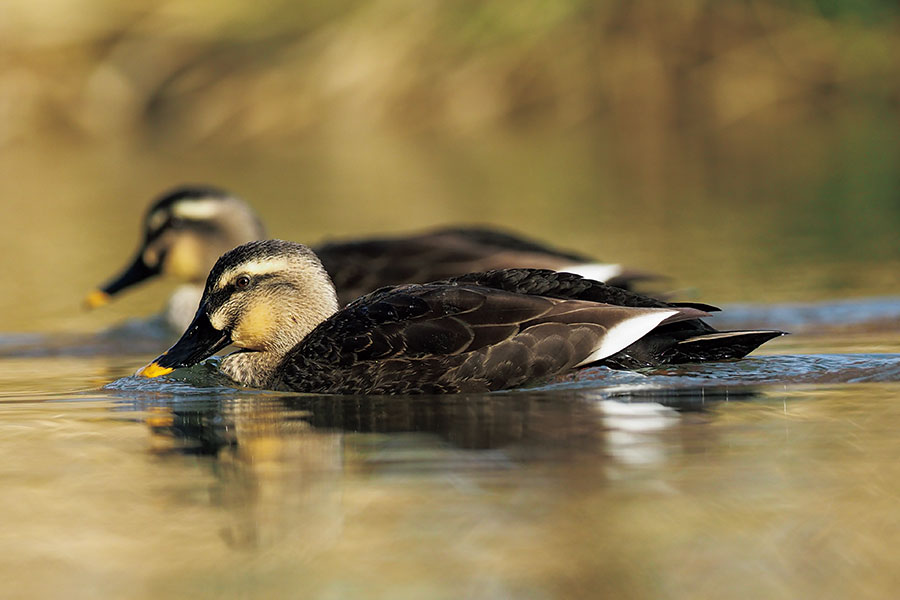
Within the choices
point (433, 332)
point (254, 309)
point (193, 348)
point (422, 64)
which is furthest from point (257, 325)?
point (422, 64)

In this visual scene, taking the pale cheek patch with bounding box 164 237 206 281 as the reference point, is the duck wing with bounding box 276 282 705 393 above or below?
below

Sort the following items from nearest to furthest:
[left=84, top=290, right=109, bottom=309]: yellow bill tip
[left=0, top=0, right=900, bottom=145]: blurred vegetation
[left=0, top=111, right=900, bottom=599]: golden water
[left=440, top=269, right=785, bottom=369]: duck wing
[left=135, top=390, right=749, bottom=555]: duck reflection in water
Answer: [left=0, top=111, right=900, bottom=599]: golden water, [left=135, top=390, right=749, bottom=555]: duck reflection in water, [left=440, top=269, right=785, bottom=369]: duck wing, [left=84, top=290, right=109, bottom=309]: yellow bill tip, [left=0, top=0, right=900, bottom=145]: blurred vegetation

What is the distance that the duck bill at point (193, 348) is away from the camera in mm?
7207

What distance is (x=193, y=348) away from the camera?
7.26 metres

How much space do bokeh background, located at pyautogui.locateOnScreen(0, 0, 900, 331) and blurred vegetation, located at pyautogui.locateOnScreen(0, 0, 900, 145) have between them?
0.13ft

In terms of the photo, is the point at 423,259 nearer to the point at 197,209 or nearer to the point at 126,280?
the point at 197,209

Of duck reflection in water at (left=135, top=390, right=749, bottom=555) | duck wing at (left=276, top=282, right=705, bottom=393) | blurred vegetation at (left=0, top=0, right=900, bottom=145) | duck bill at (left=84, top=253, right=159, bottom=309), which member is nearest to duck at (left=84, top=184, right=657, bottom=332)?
duck bill at (left=84, top=253, right=159, bottom=309)

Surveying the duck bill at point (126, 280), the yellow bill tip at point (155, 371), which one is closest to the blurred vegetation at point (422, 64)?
A: the duck bill at point (126, 280)

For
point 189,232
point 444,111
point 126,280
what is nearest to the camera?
point 126,280

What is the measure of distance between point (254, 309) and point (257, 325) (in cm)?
7

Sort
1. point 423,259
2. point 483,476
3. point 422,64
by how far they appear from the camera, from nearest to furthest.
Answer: point 483,476
point 423,259
point 422,64

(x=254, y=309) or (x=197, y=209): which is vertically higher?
(x=197, y=209)

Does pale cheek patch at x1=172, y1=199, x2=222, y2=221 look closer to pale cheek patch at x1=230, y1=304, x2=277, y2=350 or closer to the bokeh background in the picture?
pale cheek patch at x1=230, y1=304, x2=277, y2=350

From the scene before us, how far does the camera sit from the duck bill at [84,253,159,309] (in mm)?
10648
